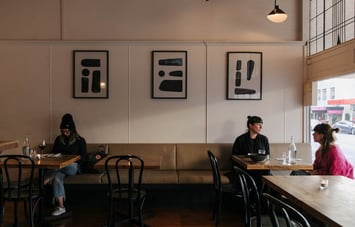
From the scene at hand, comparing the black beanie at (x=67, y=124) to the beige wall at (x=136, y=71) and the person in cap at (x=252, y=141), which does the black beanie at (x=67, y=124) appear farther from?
the person in cap at (x=252, y=141)

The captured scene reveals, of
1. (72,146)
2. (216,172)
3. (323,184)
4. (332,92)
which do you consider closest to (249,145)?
(216,172)

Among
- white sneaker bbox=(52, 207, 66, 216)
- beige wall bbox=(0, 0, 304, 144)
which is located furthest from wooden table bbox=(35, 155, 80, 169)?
beige wall bbox=(0, 0, 304, 144)

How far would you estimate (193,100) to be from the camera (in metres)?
5.15

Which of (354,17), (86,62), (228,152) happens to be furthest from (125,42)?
(354,17)

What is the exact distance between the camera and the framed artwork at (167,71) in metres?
5.11

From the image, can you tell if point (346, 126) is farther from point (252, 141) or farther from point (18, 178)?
point (18, 178)

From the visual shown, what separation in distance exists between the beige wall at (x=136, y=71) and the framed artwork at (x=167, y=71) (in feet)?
0.30

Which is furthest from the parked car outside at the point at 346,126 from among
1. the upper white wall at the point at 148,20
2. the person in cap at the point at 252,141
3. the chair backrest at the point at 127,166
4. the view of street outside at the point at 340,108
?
the chair backrest at the point at 127,166

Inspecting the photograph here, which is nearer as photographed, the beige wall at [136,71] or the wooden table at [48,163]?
the wooden table at [48,163]

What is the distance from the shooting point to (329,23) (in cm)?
472

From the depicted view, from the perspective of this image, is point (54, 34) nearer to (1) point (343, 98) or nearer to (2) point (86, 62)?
(2) point (86, 62)

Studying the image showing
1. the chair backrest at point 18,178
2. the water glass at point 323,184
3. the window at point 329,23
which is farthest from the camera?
the window at point 329,23

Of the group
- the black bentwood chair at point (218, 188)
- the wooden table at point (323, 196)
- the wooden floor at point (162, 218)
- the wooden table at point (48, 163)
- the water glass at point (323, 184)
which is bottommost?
the wooden floor at point (162, 218)

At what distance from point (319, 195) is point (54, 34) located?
4443 millimetres
